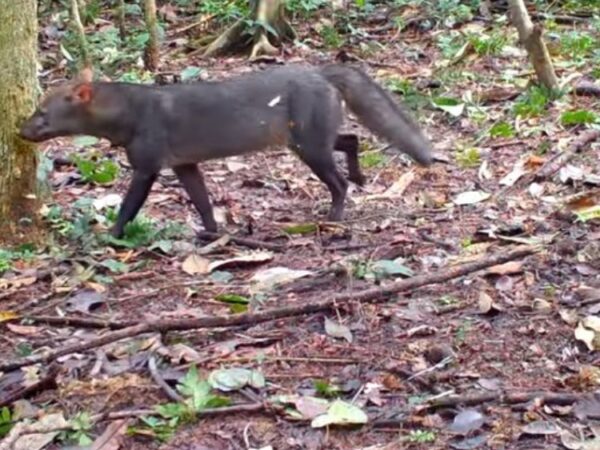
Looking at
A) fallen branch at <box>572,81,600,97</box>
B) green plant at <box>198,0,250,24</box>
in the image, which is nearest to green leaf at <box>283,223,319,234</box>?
fallen branch at <box>572,81,600,97</box>

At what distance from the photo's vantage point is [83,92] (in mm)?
6496

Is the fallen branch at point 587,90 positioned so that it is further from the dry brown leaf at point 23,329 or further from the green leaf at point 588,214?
the dry brown leaf at point 23,329

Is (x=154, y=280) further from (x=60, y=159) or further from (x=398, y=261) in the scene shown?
(x=60, y=159)

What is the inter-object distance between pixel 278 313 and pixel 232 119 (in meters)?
2.33

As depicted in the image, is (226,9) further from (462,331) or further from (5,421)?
(5,421)

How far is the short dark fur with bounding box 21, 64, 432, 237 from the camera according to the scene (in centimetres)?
654

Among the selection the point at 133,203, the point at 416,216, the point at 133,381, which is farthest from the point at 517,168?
the point at 133,381

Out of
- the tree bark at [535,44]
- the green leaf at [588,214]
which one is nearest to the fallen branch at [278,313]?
the green leaf at [588,214]

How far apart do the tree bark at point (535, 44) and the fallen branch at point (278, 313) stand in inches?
133

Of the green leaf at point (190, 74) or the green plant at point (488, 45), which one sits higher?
the green plant at point (488, 45)

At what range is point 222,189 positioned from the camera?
7504 millimetres

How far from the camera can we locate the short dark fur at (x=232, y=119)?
654 centimetres

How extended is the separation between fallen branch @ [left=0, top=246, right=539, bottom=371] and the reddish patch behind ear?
7.66 ft

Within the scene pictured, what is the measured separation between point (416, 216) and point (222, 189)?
1.60 metres
